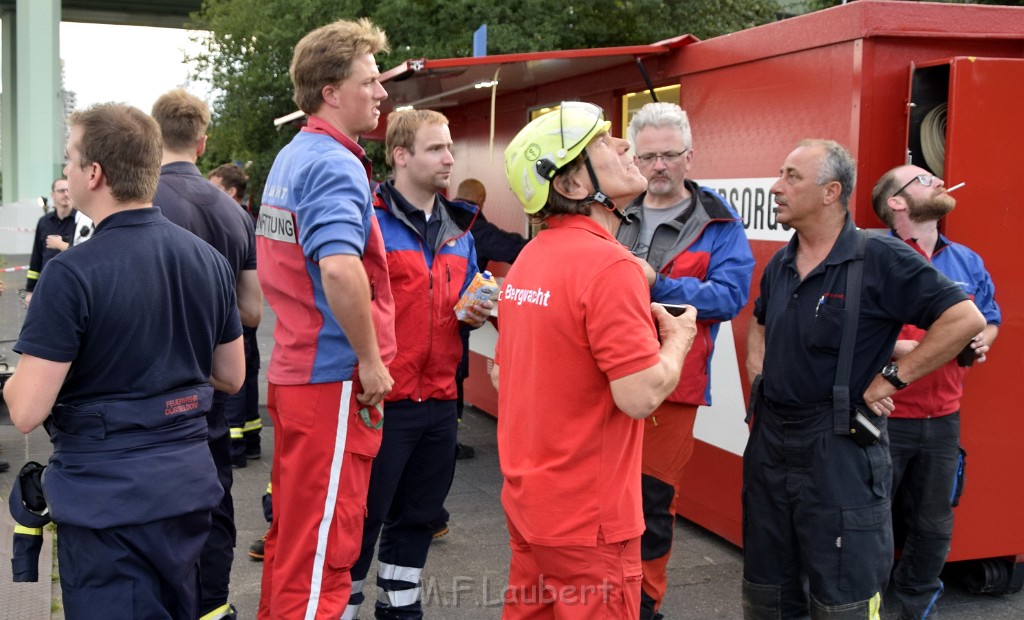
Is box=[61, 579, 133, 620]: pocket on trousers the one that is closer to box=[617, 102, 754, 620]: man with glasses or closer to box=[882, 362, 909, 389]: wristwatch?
box=[617, 102, 754, 620]: man with glasses

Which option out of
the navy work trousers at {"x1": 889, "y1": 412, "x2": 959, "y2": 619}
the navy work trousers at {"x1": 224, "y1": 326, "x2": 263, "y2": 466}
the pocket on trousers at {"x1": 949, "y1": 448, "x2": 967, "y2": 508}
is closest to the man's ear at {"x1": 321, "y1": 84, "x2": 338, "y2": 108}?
the navy work trousers at {"x1": 889, "y1": 412, "x2": 959, "y2": 619}

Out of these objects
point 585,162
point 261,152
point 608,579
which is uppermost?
point 261,152

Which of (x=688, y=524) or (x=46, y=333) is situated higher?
(x=46, y=333)

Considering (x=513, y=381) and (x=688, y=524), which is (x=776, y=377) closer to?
(x=513, y=381)

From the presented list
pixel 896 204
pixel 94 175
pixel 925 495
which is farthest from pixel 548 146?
pixel 925 495

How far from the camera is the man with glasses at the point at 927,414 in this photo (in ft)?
13.4

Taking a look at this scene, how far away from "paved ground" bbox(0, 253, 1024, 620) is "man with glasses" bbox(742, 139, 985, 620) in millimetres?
1196

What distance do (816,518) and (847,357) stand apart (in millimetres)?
545

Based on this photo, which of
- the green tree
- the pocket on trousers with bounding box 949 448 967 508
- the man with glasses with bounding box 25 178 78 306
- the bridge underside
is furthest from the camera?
the bridge underside

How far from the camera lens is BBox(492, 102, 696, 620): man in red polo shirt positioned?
94.9 inches

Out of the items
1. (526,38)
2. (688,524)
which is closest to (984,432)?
(688,524)

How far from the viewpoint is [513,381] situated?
8.67 ft

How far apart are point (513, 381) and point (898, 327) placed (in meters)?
1.52

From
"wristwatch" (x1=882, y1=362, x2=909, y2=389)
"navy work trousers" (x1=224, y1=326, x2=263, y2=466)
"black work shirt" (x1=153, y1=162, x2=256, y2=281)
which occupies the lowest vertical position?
"navy work trousers" (x1=224, y1=326, x2=263, y2=466)
